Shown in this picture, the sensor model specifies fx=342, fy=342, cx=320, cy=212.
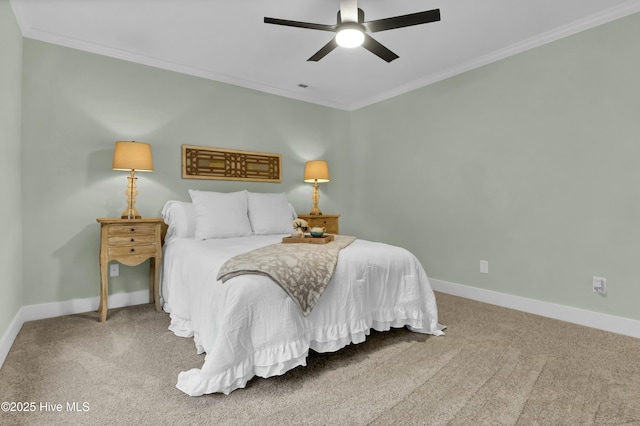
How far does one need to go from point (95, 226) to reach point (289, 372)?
2381 millimetres

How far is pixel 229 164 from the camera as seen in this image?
12.9ft

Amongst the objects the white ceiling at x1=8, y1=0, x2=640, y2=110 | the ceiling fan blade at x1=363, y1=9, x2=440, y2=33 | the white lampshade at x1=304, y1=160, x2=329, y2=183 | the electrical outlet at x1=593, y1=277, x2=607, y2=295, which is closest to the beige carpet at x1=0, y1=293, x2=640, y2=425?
the electrical outlet at x1=593, y1=277, x2=607, y2=295

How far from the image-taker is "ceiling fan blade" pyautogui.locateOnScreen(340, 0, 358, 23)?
7.13 feet

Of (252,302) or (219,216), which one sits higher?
(219,216)

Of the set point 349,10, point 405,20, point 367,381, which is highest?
point 349,10

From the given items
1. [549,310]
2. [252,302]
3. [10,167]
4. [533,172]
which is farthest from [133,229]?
[549,310]

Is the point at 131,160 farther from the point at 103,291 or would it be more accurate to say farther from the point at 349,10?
the point at 349,10

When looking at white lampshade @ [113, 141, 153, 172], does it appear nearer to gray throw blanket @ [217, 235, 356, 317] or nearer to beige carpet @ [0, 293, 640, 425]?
beige carpet @ [0, 293, 640, 425]

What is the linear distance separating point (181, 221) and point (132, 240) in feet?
1.47

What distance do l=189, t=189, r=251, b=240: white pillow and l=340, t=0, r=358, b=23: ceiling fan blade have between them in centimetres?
192

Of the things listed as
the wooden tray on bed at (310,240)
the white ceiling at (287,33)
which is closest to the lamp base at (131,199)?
the white ceiling at (287,33)

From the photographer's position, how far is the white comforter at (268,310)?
1711 mm

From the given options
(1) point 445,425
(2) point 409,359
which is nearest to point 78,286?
(2) point 409,359

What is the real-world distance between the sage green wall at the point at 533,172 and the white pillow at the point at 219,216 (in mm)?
2007
